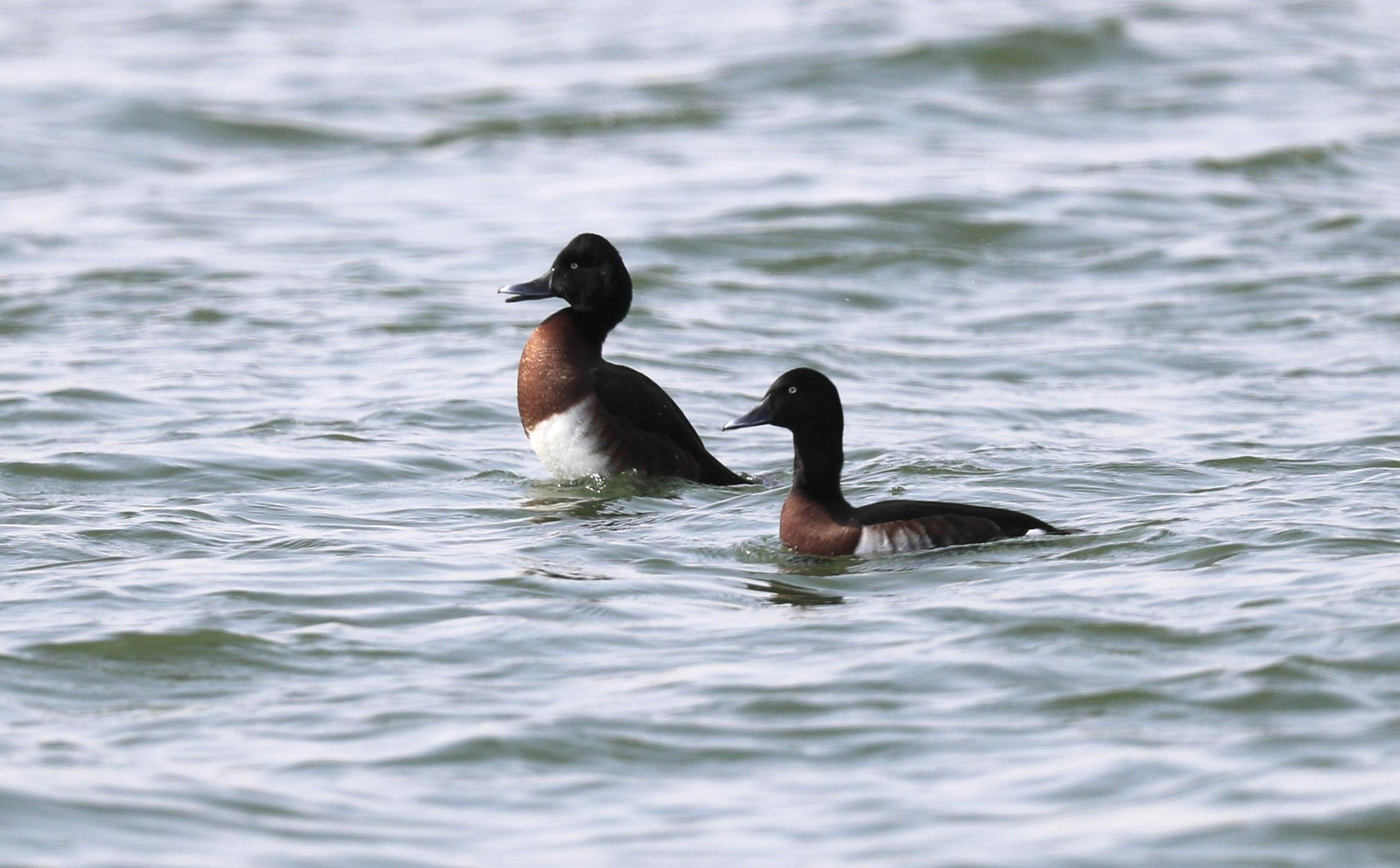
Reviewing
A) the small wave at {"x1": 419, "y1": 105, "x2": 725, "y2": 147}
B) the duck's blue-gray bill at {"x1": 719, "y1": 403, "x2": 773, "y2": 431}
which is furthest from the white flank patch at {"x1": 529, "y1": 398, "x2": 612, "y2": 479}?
the small wave at {"x1": 419, "y1": 105, "x2": 725, "y2": 147}

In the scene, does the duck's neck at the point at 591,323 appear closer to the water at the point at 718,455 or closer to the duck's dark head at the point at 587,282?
the duck's dark head at the point at 587,282

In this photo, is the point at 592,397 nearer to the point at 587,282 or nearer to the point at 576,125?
the point at 587,282

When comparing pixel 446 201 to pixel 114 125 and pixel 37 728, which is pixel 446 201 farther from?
pixel 37 728

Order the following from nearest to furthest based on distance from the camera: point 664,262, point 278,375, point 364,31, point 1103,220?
1. point 278,375
2. point 664,262
3. point 1103,220
4. point 364,31

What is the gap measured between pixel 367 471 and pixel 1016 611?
4244 millimetres

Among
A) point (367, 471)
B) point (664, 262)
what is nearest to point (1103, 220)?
point (664, 262)

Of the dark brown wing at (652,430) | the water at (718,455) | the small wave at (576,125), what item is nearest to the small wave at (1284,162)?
the water at (718,455)

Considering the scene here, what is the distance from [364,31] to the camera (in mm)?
29094

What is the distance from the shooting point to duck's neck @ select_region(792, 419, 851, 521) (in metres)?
8.62

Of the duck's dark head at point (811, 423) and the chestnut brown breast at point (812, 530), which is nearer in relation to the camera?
the chestnut brown breast at point (812, 530)

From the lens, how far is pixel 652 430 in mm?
10008

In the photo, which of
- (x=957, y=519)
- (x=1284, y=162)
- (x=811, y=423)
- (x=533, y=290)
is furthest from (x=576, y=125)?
(x=957, y=519)

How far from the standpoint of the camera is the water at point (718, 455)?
5.97 meters

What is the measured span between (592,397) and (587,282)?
605 millimetres
